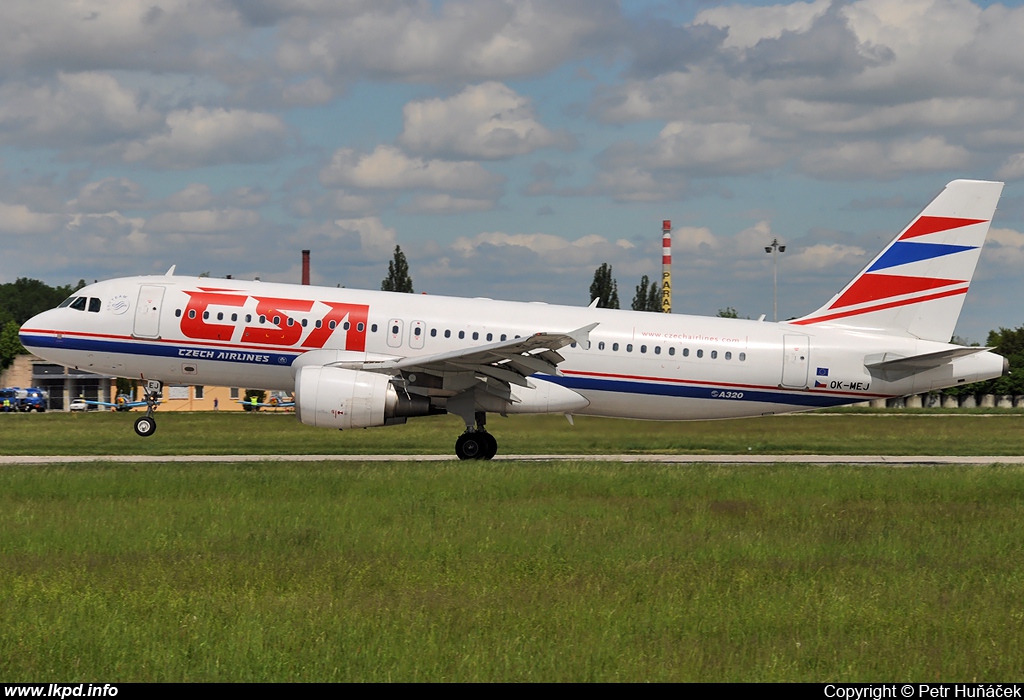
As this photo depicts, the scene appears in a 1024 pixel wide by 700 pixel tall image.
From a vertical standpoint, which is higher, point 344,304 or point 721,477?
point 344,304

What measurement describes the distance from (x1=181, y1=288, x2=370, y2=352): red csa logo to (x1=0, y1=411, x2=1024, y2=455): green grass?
5.17 meters

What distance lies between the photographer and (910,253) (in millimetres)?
29078

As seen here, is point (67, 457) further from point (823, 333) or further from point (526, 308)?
→ point (823, 333)

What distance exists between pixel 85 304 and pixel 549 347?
1224 centimetres

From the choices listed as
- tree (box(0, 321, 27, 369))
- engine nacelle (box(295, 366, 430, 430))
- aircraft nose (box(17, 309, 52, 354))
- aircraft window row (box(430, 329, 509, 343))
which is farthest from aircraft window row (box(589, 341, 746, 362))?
tree (box(0, 321, 27, 369))

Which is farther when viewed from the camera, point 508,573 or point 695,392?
point 695,392

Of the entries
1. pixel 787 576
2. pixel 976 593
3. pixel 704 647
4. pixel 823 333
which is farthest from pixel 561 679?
pixel 823 333

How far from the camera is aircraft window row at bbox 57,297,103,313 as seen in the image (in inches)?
1101

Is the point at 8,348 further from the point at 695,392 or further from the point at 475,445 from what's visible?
the point at 695,392

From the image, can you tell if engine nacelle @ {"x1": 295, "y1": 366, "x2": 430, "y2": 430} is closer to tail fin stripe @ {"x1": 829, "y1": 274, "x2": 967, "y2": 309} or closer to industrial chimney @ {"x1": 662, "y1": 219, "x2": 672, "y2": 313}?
tail fin stripe @ {"x1": 829, "y1": 274, "x2": 967, "y2": 309}

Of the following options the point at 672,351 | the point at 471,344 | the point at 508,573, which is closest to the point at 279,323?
the point at 471,344
